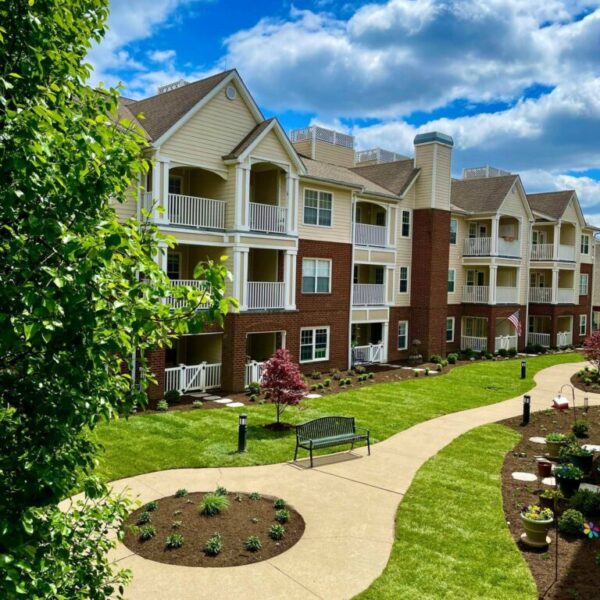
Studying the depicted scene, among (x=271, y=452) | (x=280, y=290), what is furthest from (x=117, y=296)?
(x=280, y=290)

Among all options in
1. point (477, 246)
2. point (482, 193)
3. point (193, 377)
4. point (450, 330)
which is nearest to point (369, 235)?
point (477, 246)

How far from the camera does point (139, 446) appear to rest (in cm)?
1455

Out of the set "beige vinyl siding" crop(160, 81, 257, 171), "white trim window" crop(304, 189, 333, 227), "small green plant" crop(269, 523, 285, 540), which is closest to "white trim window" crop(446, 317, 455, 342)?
"white trim window" crop(304, 189, 333, 227)

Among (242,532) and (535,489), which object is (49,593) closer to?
(242,532)

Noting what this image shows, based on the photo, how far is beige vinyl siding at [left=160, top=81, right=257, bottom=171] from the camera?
20500 mm

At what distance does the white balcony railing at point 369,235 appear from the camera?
28.9 metres

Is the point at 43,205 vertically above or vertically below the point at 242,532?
above

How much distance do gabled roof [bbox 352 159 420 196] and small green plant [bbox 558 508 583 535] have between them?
23163 millimetres

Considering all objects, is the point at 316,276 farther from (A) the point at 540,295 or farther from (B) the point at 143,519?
(A) the point at 540,295

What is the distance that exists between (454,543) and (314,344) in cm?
1717

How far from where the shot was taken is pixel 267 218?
75.8 ft

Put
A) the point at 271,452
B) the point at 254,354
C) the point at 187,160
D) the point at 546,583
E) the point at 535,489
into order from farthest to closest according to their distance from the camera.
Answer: the point at 254,354 < the point at 187,160 < the point at 271,452 < the point at 535,489 < the point at 546,583

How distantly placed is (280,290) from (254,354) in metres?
3.94

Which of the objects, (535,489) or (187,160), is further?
(187,160)
